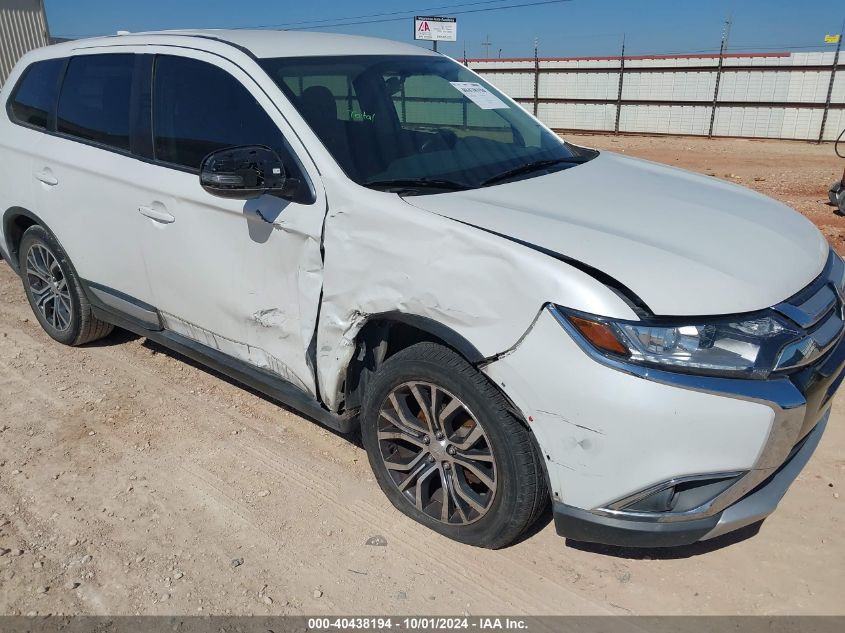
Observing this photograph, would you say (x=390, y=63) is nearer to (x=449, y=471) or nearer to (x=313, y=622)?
(x=449, y=471)

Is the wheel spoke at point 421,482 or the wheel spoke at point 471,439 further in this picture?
the wheel spoke at point 421,482

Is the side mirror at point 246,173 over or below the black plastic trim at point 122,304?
over

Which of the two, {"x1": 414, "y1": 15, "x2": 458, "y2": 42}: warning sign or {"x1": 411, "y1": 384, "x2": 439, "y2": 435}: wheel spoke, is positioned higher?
{"x1": 414, "y1": 15, "x2": 458, "y2": 42}: warning sign

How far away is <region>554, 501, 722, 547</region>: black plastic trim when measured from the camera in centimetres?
223

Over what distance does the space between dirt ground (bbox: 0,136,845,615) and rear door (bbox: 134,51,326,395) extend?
54cm

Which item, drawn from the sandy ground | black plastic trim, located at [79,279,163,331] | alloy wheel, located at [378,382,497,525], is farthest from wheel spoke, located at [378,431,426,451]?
the sandy ground

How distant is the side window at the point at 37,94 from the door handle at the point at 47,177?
30 cm

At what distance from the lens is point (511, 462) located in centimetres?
241

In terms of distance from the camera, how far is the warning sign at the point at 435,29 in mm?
21047

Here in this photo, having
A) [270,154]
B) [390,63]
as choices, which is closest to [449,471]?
[270,154]

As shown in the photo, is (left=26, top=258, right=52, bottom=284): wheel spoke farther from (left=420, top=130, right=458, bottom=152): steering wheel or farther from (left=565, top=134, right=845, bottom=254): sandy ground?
(left=565, top=134, right=845, bottom=254): sandy ground

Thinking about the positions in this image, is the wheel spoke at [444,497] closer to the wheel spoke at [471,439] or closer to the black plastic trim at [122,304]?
the wheel spoke at [471,439]

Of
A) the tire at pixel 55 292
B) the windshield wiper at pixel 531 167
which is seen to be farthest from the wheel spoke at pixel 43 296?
the windshield wiper at pixel 531 167

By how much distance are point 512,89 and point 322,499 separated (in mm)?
22800
